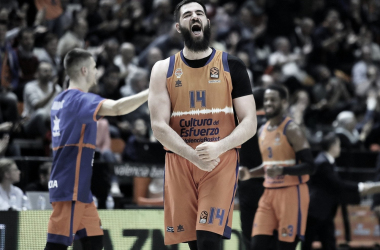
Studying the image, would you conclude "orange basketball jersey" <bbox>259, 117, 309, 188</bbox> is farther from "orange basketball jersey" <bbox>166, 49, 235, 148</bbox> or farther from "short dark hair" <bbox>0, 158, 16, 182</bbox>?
"short dark hair" <bbox>0, 158, 16, 182</bbox>

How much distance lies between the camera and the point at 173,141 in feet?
14.1

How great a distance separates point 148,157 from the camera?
1036 cm

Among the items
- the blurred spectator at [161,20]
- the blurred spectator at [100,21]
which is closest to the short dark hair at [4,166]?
the blurred spectator at [100,21]

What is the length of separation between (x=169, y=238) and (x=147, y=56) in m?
9.25

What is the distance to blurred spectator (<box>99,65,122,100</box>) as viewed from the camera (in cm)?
1164

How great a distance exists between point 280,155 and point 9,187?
3.32m

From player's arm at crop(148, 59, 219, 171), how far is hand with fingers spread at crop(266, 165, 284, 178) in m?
2.37

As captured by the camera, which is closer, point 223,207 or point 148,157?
point 223,207

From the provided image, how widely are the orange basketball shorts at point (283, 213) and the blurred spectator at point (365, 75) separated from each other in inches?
349

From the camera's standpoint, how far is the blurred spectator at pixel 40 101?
32.0 ft

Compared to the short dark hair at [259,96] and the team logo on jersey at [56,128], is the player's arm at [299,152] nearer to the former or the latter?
the short dark hair at [259,96]

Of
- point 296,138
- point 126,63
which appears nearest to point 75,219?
point 296,138

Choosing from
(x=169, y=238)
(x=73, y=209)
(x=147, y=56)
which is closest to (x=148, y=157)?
(x=147, y=56)

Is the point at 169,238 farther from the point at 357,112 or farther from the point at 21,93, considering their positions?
the point at 357,112
